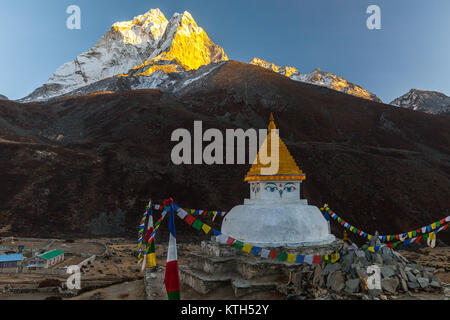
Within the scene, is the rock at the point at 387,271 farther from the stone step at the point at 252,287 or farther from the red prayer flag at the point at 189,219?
the red prayer flag at the point at 189,219

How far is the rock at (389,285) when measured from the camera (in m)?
8.43

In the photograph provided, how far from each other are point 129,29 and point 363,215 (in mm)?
167644

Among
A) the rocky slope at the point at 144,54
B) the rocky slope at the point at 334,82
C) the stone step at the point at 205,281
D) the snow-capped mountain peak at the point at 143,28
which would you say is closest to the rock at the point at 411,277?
the stone step at the point at 205,281

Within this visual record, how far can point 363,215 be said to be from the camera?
36750 mm

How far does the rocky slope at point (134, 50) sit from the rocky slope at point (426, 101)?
299ft

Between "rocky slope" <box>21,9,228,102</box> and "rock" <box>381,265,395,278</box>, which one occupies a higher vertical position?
"rocky slope" <box>21,9,228,102</box>

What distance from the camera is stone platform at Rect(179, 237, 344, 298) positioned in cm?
1000

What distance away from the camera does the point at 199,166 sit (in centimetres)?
4356

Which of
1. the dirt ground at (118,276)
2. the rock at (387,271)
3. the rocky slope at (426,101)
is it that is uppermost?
the rocky slope at (426,101)

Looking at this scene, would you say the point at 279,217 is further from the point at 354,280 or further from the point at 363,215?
the point at 363,215

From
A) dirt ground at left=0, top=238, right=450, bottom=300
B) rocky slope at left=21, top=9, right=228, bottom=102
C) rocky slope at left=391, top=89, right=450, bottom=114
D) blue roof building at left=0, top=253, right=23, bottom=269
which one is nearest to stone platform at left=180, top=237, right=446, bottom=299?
dirt ground at left=0, top=238, right=450, bottom=300

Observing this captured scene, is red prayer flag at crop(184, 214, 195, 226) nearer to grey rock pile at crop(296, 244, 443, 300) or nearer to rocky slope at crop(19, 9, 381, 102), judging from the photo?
grey rock pile at crop(296, 244, 443, 300)

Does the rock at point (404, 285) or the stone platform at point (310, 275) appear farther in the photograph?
the rock at point (404, 285)

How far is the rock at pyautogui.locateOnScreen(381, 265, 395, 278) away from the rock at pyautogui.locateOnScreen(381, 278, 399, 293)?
0.17 metres
